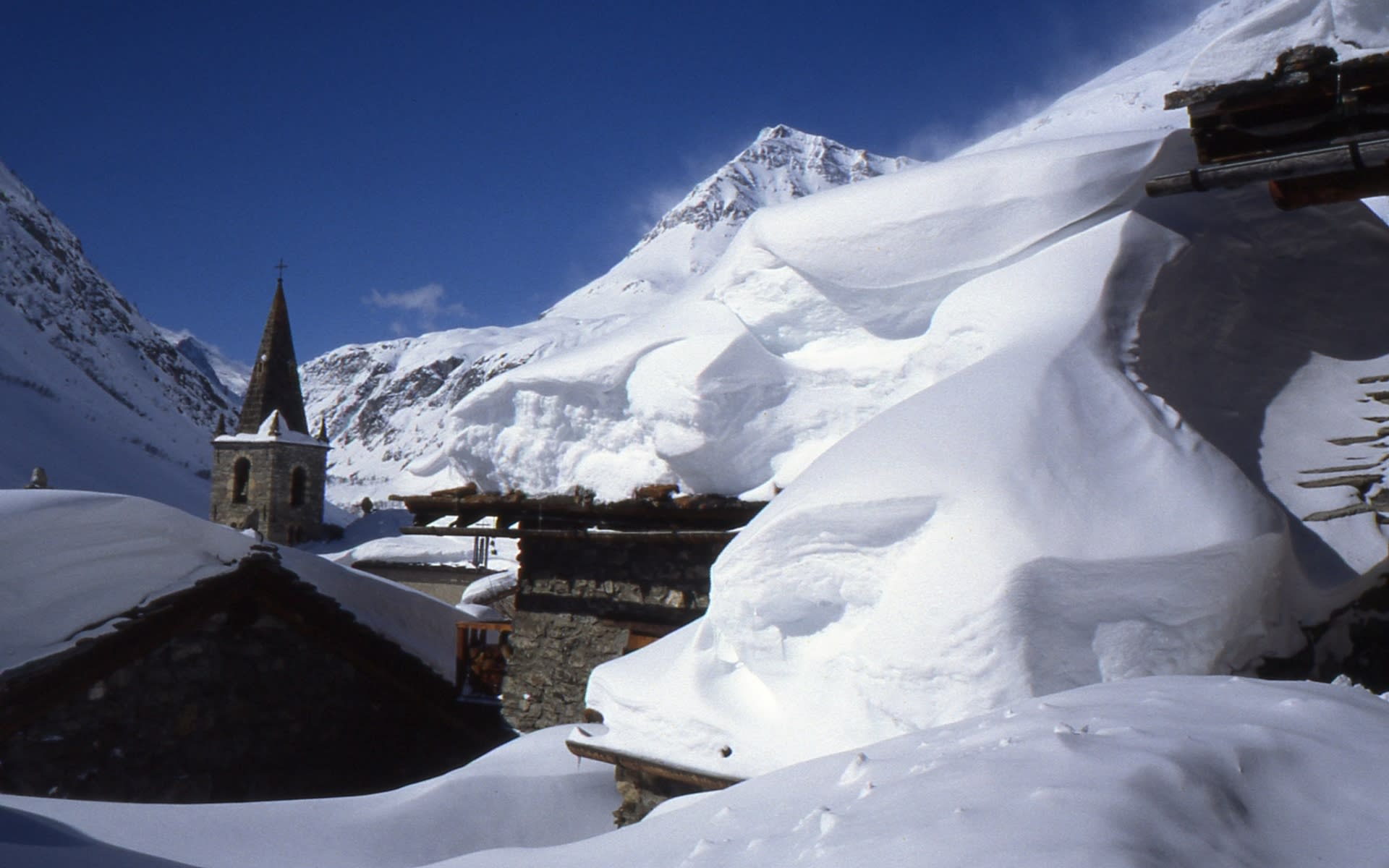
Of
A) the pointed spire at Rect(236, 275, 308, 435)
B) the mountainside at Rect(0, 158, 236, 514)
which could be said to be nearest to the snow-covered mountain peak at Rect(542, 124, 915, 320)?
the mountainside at Rect(0, 158, 236, 514)

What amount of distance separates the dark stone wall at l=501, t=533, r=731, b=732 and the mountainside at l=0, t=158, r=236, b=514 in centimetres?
3287

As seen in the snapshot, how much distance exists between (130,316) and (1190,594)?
3357 inches

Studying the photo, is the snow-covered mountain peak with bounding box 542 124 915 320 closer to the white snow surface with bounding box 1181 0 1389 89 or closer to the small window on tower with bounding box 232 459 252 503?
the small window on tower with bounding box 232 459 252 503

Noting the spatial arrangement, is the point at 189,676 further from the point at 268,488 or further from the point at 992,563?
the point at 268,488

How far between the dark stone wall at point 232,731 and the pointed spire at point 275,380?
29.4 m

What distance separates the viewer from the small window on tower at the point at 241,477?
35719 mm

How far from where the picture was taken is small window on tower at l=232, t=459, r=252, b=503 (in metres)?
35.7

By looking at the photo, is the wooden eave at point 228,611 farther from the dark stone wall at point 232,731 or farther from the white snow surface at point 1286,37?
the white snow surface at point 1286,37

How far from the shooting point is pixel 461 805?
5117mm

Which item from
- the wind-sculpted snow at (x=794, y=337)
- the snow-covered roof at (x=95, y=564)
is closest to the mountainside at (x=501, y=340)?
the snow-covered roof at (x=95, y=564)

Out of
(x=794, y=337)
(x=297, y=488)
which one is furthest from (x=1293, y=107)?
(x=297, y=488)

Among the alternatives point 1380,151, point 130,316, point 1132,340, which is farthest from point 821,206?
point 130,316

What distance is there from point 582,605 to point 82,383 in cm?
5112

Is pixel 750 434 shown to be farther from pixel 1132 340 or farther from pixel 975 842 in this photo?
pixel 975 842
